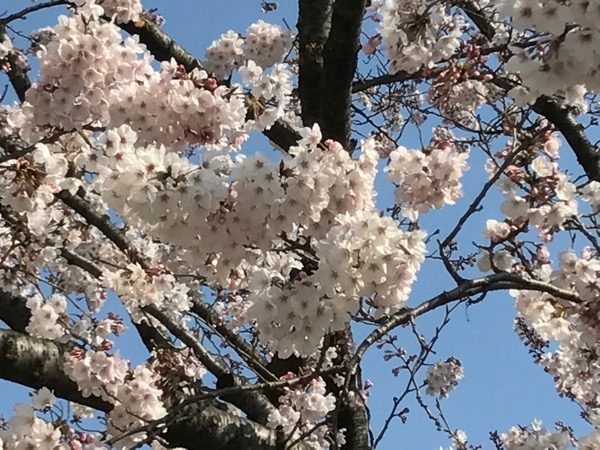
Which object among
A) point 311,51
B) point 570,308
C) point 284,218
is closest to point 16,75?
point 311,51

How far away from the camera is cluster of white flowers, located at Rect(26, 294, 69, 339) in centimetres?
448

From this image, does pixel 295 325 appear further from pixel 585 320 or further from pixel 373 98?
pixel 373 98

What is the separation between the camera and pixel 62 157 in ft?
9.86

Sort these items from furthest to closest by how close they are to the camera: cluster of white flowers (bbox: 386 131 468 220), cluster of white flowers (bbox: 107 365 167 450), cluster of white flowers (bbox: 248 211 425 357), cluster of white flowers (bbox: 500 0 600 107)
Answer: cluster of white flowers (bbox: 107 365 167 450) → cluster of white flowers (bbox: 386 131 468 220) → cluster of white flowers (bbox: 248 211 425 357) → cluster of white flowers (bbox: 500 0 600 107)

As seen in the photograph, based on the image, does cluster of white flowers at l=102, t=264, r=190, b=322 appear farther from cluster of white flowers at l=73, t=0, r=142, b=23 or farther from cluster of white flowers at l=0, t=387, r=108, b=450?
cluster of white flowers at l=73, t=0, r=142, b=23

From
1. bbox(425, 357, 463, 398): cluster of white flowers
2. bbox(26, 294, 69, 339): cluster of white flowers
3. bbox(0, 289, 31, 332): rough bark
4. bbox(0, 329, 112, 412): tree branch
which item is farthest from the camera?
bbox(425, 357, 463, 398): cluster of white flowers

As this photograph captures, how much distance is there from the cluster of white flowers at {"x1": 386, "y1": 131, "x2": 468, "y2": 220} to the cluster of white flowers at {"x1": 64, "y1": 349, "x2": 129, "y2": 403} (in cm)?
156

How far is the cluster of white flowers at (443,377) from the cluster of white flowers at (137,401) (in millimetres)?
4529

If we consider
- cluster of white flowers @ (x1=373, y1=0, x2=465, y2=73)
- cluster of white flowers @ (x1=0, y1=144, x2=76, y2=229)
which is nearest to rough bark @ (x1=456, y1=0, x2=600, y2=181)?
cluster of white flowers @ (x1=373, y1=0, x2=465, y2=73)

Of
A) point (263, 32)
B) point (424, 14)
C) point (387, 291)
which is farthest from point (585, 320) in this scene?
point (263, 32)

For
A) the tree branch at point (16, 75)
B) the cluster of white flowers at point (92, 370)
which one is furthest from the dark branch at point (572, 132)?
the tree branch at point (16, 75)

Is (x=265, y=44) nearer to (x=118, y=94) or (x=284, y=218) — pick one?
(x=118, y=94)

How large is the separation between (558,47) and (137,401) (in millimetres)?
2458

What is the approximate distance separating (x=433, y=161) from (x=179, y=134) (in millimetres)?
986
